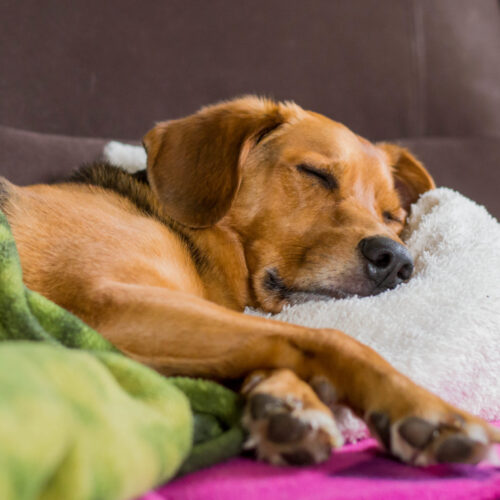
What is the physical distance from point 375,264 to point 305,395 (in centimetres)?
71

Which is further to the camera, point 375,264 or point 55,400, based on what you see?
point 375,264

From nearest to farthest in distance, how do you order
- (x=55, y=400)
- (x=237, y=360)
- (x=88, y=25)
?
(x=55, y=400), (x=237, y=360), (x=88, y=25)

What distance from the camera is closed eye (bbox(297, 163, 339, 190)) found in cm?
176

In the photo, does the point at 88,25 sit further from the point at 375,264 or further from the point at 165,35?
the point at 375,264

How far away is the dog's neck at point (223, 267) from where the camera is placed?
5.28ft

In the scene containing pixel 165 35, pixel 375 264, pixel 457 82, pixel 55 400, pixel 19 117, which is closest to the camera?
pixel 55 400

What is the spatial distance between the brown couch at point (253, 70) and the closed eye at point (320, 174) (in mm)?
1152

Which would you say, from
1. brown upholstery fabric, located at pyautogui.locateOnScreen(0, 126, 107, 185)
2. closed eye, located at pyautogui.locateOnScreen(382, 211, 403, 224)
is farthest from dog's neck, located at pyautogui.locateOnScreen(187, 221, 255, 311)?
brown upholstery fabric, located at pyautogui.locateOnScreen(0, 126, 107, 185)

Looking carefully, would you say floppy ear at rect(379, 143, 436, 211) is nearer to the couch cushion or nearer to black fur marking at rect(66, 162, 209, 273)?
the couch cushion

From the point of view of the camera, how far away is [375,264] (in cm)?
Answer: 156

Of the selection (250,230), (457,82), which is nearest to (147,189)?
(250,230)

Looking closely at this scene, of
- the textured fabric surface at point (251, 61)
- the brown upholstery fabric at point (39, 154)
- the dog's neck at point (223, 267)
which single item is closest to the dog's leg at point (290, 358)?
the dog's neck at point (223, 267)

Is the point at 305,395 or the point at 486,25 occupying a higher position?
the point at 486,25

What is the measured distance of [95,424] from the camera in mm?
686
